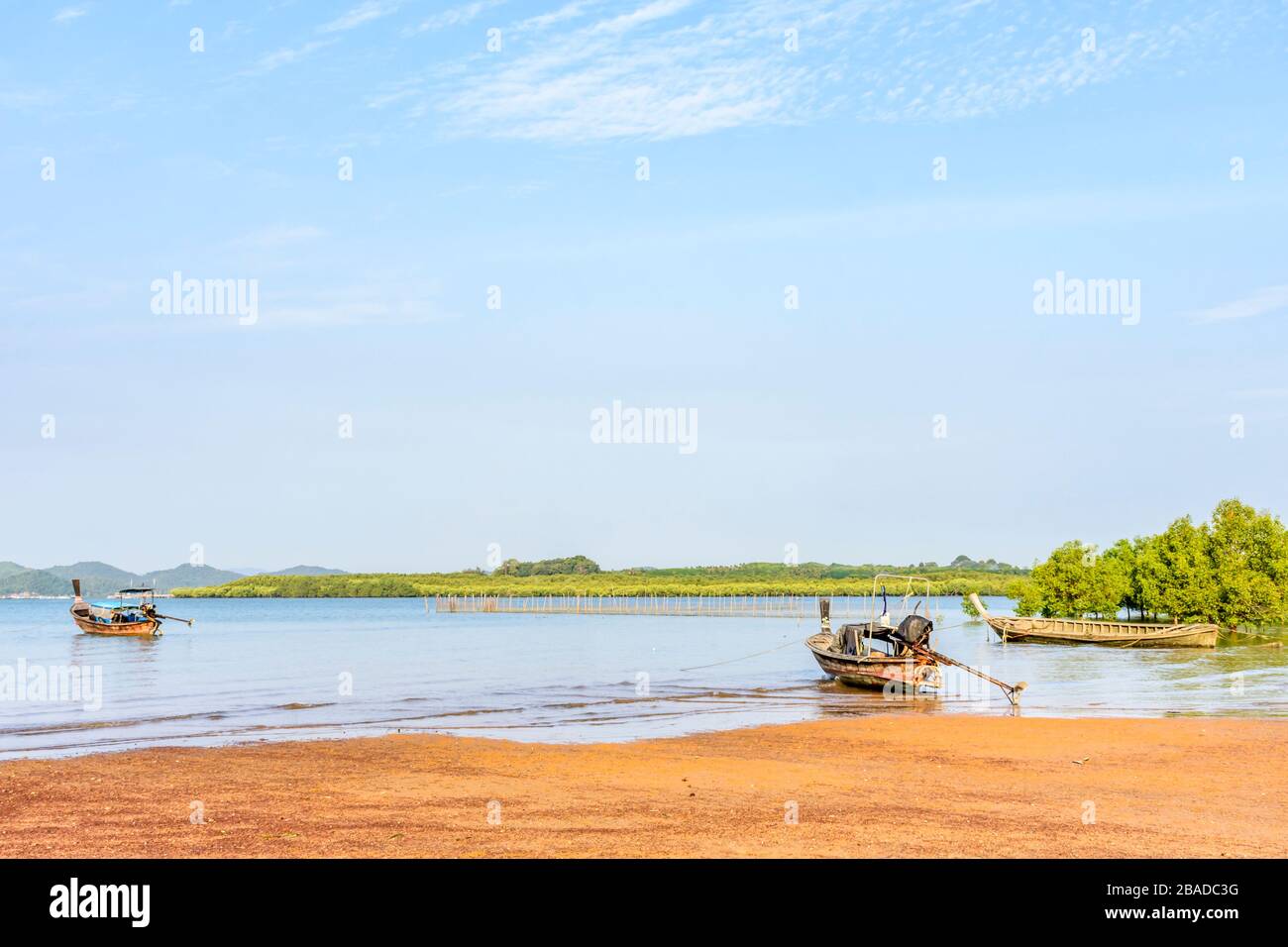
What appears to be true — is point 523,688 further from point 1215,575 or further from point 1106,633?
point 1215,575

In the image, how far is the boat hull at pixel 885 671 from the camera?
42.1 meters

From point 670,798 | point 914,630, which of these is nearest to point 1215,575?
point 914,630

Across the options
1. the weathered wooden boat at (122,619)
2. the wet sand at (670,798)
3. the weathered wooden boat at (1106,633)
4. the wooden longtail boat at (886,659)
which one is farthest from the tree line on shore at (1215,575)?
the weathered wooden boat at (122,619)

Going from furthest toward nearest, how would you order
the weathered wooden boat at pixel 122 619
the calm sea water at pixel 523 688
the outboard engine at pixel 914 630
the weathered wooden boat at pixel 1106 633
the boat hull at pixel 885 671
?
the weathered wooden boat at pixel 122 619
the weathered wooden boat at pixel 1106 633
the outboard engine at pixel 914 630
the boat hull at pixel 885 671
the calm sea water at pixel 523 688

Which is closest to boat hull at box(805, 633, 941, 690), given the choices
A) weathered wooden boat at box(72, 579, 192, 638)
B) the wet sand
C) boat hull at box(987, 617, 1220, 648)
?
the wet sand

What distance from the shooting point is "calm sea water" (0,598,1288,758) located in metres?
32.9

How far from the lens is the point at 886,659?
142ft

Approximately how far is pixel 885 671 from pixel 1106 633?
41.4 metres

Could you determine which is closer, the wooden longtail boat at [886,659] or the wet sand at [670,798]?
the wet sand at [670,798]

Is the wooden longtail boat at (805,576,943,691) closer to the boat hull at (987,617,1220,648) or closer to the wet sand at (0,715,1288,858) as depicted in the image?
the wet sand at (0,715,1288,858)

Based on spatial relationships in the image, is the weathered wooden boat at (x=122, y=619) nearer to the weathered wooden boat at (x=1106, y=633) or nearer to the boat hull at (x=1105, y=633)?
the weathered wooden boat at (x=1106, y=633)

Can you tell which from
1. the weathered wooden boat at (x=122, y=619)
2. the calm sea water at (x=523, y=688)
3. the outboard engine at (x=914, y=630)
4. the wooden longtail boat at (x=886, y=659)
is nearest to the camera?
the calm sea water at (x=523, y=688)

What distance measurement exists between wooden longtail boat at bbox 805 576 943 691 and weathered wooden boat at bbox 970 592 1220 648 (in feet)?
120
